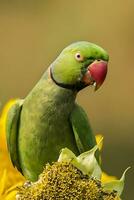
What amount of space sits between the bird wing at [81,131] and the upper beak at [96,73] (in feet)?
0.21

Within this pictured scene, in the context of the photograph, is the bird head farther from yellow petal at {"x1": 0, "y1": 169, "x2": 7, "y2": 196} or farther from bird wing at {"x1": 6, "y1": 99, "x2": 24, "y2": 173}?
yellow petal at {"x1": 0, "y1": 169, "x2": 7, "y2": 196}

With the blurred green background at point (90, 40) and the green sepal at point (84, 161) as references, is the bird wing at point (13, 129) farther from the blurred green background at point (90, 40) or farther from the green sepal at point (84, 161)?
the blurred green background at point (90, 40)

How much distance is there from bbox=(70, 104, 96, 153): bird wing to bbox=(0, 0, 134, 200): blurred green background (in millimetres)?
1779

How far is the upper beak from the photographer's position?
1.24m

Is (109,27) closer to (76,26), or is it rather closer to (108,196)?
(76,26)

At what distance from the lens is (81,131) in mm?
1325

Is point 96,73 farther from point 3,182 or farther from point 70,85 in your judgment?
point 3,182

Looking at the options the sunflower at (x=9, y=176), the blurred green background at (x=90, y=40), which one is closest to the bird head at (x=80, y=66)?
the sunflower at (x=9, y=176)

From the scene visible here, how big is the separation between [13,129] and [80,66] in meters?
0.17

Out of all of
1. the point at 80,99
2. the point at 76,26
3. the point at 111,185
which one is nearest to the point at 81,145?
the point at 111,185

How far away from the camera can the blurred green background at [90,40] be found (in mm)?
3408

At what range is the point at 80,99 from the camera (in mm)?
3436

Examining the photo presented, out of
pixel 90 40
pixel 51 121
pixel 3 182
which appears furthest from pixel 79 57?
pixel 90 40

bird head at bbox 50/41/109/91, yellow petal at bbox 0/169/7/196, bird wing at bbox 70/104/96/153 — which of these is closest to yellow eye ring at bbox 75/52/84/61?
bird head at bbox 50/41/109/91
